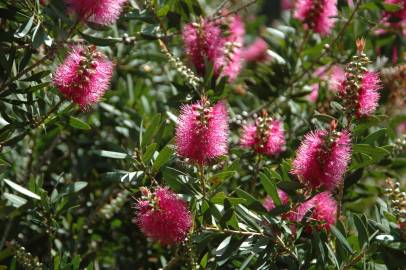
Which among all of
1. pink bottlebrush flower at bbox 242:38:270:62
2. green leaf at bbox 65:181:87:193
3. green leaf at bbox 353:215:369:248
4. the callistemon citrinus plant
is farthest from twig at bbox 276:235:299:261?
pink bottlebrush flower at bbox 242:38:270:62

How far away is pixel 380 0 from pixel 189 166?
1.11m

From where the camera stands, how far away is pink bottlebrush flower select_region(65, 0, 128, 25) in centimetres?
187

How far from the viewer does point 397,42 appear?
2.94m

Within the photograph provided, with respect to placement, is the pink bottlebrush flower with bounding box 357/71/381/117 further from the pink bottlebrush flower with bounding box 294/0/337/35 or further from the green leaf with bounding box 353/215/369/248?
the pink bottlebrush flower with bounding box 294/0/337/35

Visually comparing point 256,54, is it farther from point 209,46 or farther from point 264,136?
point 264,136

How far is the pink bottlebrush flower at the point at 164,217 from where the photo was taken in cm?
172

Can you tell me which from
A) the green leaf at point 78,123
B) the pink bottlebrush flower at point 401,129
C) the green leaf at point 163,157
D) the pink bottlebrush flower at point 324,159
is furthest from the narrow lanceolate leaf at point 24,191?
the pink bottlebrush flower at point 401,129

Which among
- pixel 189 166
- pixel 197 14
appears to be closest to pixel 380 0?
pixel 197 14

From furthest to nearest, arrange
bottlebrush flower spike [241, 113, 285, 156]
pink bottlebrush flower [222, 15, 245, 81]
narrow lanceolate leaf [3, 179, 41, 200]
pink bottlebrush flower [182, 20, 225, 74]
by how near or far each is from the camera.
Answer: pink bottlebrush flower [222, 15, 245, 81] → pink bottlebrush flower [182, 20, 225, 74] → bottlebrush flower spike [241, 113, 285, 156] → narrow lanceolate leaf [3, 179, 41, 200]

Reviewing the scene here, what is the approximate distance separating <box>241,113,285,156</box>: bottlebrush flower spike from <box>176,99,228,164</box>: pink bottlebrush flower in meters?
0.26

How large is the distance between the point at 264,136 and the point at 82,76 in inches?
25.1

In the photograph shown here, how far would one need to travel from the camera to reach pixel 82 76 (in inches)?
71.2

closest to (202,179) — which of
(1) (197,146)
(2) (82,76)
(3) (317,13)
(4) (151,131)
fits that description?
(1) (197,146)

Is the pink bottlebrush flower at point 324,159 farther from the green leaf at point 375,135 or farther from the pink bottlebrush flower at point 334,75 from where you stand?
the pink bottlebrush flower at point 334,75
